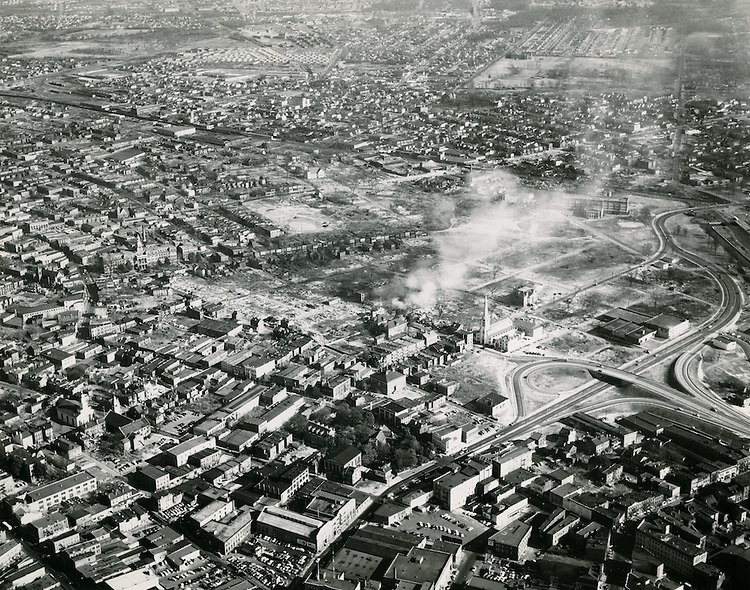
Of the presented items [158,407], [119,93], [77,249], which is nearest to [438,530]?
[158,407]

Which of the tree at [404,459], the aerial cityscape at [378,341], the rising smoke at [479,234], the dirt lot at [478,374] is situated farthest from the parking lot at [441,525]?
Result: the rising smoke at [479,234]

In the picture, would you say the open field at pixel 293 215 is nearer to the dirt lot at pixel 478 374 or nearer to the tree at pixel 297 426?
the dirt lot at pixel 478 374

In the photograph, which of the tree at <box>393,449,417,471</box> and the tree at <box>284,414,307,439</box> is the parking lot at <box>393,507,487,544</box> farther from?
the tree at <box>284,414,307,439</box>

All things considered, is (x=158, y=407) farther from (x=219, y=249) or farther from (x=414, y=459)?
(x=219, y=249)

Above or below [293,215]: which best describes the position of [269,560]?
below

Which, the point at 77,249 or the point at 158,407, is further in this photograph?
the point at 77,249

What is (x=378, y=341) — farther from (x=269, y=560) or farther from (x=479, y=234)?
(x=479, y=234)

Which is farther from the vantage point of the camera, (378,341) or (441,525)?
(378,341)

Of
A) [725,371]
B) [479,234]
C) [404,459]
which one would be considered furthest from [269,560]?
[479,234]
